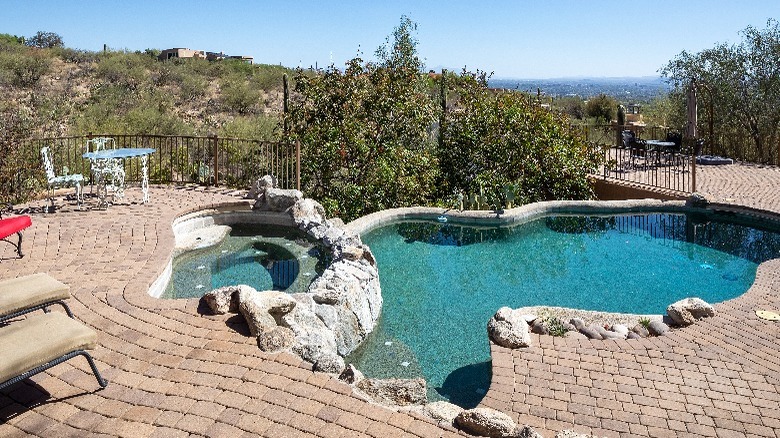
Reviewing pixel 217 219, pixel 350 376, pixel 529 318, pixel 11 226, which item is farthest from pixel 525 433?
pixel 217 219

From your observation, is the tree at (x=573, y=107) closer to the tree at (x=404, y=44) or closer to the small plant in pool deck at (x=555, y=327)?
the tree at (x=404, y=44)

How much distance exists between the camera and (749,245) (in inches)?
419

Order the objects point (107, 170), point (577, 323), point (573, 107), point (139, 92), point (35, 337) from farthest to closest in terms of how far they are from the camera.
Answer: point (573, 107), point (139, 92), point (107, 170), point (577, 323), point (35, 337)

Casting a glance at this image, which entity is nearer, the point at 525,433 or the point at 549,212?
the point at 525,433

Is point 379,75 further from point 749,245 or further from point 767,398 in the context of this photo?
point 767,398

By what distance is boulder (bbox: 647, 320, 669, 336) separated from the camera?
6320 millimetres

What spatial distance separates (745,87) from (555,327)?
16.8 meters

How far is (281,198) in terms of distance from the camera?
10031mm

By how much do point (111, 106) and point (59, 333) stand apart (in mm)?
23942

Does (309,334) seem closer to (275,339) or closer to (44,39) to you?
(275,339)

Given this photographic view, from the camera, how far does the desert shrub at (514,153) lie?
1347 centimetres

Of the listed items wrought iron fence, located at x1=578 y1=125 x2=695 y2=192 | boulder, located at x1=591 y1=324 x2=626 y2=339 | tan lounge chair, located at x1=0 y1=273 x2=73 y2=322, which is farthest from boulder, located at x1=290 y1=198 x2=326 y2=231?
wrought iron fence, located at x1=578 y1=125 x2=695 y2=192

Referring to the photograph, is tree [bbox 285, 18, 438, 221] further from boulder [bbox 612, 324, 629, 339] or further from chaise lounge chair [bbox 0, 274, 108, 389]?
chaise lounge chair [bbox 0, 274, 108, 389]

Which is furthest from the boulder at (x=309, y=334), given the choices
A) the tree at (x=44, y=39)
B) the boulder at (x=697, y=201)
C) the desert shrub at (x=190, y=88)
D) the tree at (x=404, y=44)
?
the tree at (x=44, y=39)
